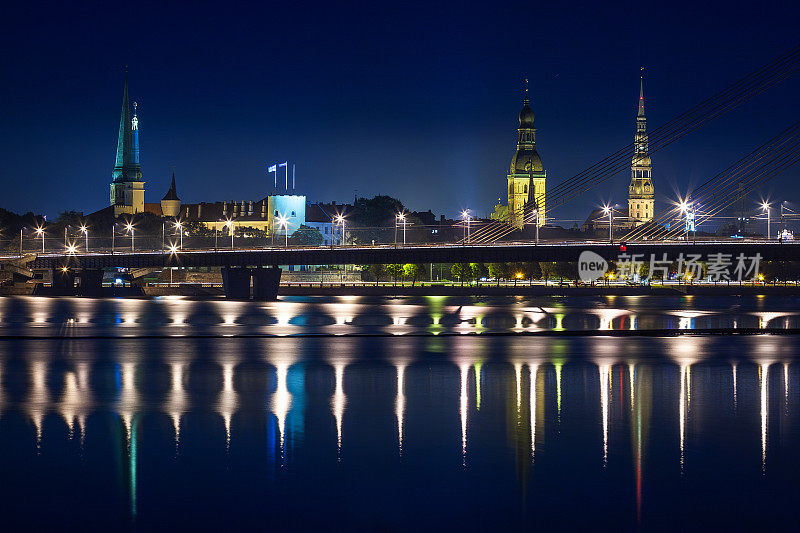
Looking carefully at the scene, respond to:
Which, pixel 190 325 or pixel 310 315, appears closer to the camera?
pixel 190 325

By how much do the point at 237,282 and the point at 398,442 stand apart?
107 meters

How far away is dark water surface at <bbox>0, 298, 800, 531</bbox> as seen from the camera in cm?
1345

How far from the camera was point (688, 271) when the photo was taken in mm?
149125

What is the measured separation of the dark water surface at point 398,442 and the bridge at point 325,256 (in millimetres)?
62627

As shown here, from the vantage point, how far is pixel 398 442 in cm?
1847

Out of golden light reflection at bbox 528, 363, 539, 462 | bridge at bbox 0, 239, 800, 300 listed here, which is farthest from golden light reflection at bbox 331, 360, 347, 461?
bridge at bbox 0, 239, 800, 300

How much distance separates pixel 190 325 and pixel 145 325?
2.63 m

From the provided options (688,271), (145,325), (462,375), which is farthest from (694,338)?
(688,271)

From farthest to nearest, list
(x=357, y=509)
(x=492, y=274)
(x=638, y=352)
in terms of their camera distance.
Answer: (x=492, y=274), (x=638, y=352), (x=357, y=509)

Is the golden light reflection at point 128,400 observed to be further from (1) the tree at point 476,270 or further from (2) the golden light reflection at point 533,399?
(1) the tree at point 476,270

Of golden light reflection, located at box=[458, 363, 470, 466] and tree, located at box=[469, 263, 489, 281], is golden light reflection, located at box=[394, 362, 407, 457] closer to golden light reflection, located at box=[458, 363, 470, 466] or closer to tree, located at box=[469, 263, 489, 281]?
golden light reflection, located at box=[458, 363, 470, 466]

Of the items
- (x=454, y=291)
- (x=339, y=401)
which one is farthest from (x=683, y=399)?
(x=454, y=291)

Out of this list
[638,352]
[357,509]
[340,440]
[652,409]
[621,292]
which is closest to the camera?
[357,509]

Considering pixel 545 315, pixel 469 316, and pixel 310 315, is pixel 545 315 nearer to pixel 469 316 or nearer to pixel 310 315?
pixel 469 316
